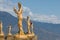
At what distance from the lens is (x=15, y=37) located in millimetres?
22719

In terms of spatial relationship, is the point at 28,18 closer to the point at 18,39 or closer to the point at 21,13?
the point at 21,13

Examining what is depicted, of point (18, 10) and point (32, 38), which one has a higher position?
point (18, 10)

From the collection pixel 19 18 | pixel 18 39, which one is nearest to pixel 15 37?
pixel 18 39

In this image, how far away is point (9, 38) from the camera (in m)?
24.5

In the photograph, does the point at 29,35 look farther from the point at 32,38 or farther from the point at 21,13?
the point at 21,13

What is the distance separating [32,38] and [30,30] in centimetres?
183

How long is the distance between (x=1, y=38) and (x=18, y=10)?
2.91m

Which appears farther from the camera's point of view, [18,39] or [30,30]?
[30,30]

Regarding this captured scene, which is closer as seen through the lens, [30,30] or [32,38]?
[32,38]

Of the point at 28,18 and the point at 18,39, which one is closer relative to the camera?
the point at 18,39

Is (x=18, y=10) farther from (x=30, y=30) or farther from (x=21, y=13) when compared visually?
(x=30, y=30)

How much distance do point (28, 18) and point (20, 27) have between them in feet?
4.43

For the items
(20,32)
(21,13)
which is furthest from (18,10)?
(20,32)

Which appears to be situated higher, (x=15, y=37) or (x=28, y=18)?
(x=28, y=18)
